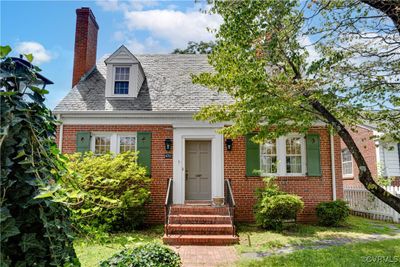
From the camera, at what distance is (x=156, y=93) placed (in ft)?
36.1

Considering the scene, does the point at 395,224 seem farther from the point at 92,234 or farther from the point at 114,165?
the point at 92,234

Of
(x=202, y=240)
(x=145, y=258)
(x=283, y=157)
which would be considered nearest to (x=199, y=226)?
(x=202, y=240)

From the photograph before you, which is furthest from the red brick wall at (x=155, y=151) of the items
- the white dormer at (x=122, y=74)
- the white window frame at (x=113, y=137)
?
the white dormer at (x=122, y=74)

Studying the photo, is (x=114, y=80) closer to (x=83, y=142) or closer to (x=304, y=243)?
(x=83, y=142)

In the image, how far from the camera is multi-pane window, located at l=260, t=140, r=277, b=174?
10.1 m

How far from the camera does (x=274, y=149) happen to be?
10.3 meters

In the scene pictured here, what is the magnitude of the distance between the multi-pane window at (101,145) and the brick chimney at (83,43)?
316 cm

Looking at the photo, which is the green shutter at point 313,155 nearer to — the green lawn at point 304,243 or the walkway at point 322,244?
the green lawn at point 304,243

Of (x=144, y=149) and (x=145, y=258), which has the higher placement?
(x=144, y=149)

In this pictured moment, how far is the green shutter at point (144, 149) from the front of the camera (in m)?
9.84

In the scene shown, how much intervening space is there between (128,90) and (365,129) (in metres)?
12.2

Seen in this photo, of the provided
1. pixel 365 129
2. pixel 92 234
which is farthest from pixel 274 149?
pixel 92 234

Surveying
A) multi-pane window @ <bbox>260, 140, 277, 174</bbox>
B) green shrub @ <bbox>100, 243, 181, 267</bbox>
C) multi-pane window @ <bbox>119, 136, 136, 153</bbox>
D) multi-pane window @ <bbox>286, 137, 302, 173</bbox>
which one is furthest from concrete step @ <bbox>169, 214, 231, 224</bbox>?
multi-pane window @ <bbox>286, 137, 302, 173</bbox>

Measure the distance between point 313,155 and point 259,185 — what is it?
87.6 inches
